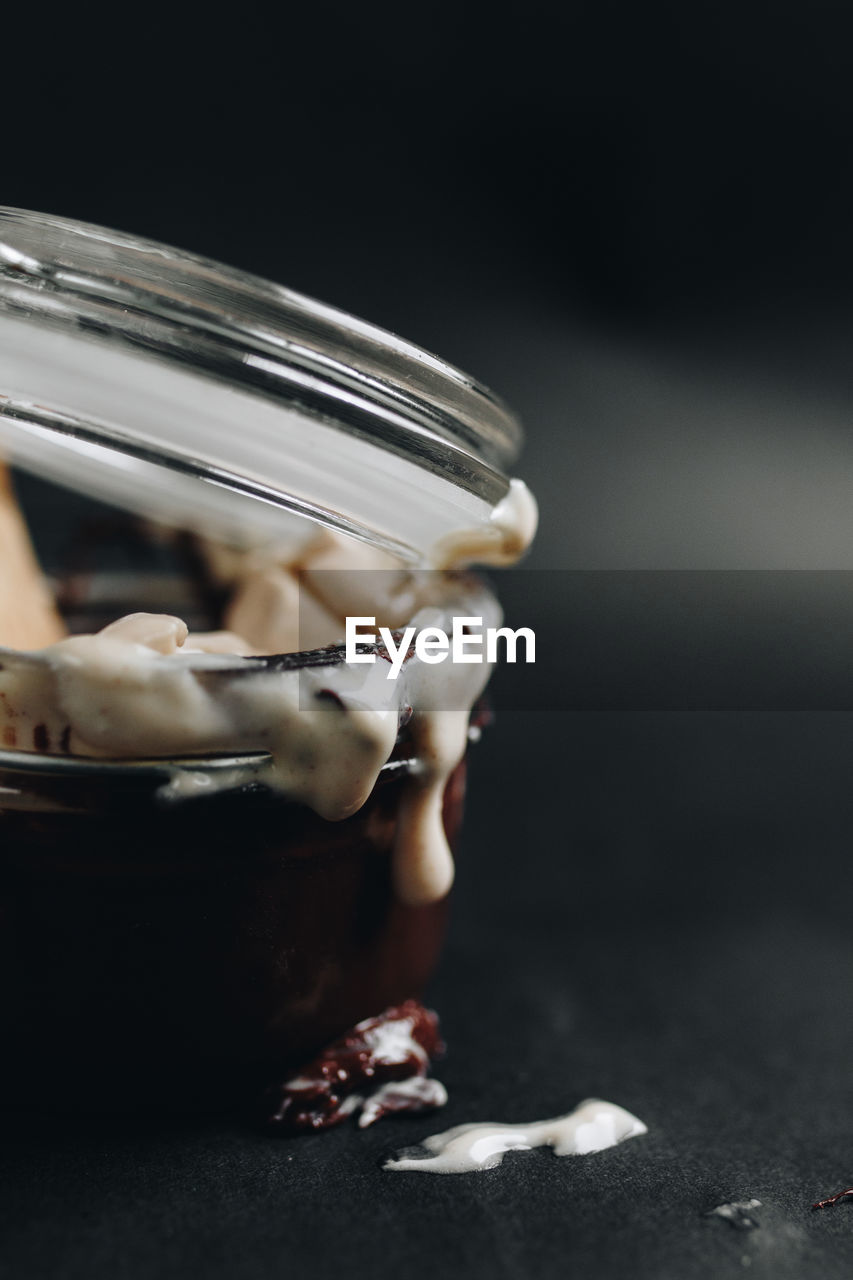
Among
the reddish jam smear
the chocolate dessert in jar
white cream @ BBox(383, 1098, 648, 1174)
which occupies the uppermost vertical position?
the chocolate dessert in jar

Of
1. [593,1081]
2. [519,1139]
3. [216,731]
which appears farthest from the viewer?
[593,1081]

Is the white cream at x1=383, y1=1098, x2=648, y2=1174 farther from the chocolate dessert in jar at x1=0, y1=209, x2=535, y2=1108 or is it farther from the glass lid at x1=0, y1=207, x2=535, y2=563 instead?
the glass lid at x1=0, y1=207, x2=535, y2=563

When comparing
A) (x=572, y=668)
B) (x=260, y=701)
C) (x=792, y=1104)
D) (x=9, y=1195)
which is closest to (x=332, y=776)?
(x=260, y=701)

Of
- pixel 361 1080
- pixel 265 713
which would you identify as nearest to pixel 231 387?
pixel 265 713

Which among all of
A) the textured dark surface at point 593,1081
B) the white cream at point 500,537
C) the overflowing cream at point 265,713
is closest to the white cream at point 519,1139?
the textured dark surface at point 593,1081

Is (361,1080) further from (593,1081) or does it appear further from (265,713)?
(265,713)

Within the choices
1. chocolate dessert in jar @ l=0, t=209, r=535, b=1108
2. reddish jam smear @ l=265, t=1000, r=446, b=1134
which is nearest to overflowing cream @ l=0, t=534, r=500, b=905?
chocolate dessert in jar @ l=0, t=209, r=535, b=1108
